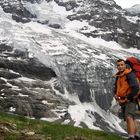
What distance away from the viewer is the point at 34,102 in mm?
192000

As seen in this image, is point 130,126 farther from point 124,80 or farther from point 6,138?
point 6,138

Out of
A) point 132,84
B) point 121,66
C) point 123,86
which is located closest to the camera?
point 132,84

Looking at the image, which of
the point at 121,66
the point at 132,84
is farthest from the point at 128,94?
the point at 121,66

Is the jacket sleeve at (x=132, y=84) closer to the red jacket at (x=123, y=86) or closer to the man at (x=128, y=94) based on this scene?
the man at (x=128, y=94)

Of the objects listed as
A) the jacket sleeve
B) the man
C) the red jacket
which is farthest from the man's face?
the jacket sleeve

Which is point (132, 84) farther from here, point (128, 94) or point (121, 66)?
point (121, 66)

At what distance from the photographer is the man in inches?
594

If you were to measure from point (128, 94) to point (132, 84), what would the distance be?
361mm

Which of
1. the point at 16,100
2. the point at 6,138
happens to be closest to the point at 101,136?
the point at 6,138

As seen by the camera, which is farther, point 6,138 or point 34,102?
point 34,102

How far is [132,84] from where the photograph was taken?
1504cm

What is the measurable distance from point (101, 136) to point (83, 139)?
2.73m

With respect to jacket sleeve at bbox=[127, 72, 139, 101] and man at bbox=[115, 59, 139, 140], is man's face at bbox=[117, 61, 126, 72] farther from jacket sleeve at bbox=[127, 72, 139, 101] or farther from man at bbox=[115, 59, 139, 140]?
jacket sleeve at bbox=[127, 72, 139, 101]

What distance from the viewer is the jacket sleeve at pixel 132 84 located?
1502 cm
